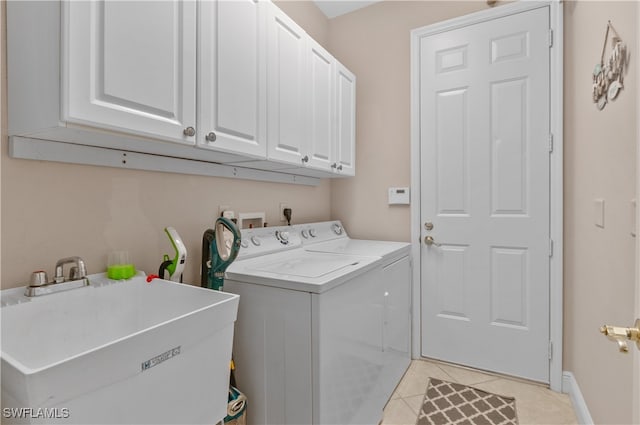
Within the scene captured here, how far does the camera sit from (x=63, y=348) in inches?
37.5

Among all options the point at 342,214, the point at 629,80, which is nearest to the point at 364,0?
the point at 342,214

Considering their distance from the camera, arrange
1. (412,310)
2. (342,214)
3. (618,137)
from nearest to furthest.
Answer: (618,137), (412,310), (342,214)

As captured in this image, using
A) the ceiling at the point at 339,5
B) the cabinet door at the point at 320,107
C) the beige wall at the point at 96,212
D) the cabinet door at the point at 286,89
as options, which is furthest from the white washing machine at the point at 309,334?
the ceiling at the point at 339,5

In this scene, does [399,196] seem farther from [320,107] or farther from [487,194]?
[320,107]

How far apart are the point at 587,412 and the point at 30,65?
2.74 meters

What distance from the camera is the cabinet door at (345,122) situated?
2285 millimetres

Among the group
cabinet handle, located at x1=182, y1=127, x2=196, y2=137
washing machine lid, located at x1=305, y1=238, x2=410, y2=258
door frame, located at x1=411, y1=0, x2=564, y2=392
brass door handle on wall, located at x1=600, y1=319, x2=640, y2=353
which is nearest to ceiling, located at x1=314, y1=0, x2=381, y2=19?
door frame, located at x1=411, y1=0, x2=564, y2=392

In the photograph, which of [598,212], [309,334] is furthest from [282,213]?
[598,212]

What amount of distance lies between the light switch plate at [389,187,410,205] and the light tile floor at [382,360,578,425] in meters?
1.23

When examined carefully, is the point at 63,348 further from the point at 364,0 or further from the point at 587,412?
the point at 364,0

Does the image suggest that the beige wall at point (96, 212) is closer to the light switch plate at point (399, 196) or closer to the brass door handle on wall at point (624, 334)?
the light switch plate at point (399, 196)

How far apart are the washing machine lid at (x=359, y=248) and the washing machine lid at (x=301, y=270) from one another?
0.58 feet

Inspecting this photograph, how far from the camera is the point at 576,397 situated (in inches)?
73.0

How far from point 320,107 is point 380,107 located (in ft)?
2.56
